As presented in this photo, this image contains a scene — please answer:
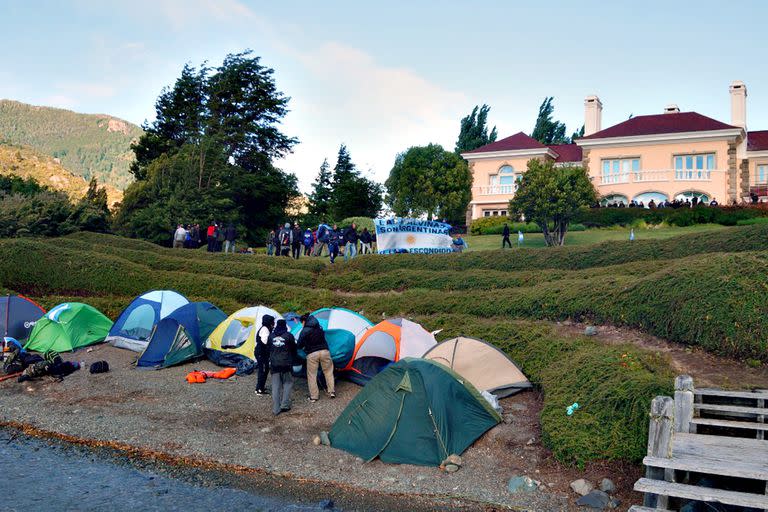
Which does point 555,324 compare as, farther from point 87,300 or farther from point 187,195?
point 187,195

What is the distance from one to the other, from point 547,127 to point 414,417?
68.2 meters

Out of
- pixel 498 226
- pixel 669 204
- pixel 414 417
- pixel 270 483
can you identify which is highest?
pixel 669 204

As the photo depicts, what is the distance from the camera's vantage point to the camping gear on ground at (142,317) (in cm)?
2016

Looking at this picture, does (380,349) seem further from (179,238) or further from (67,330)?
(179,238)

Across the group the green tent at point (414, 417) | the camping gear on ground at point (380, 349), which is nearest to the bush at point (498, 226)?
the camping gear on ground at point (380, 349)

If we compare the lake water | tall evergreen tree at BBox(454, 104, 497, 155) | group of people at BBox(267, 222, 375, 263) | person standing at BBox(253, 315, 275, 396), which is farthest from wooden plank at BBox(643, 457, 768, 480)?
tall evergreen tree at BBox(454, 104, 497, 155)

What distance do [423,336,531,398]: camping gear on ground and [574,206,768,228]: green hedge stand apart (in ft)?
75.8

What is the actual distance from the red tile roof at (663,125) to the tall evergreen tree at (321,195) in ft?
86.6

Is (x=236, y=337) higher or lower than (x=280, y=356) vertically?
lower

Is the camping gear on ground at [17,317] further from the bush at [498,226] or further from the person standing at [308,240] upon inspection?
the bush at [498,226]

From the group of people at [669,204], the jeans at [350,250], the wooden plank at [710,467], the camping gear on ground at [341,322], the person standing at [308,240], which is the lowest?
the wooden plank at [710,467]

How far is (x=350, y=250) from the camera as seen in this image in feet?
107

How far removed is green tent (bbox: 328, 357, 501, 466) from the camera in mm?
11484

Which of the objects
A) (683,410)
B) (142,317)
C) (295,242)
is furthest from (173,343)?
(295,242)
